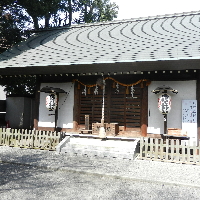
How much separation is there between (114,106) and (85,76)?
210cm

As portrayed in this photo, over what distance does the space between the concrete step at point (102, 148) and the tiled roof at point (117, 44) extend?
3338 mm

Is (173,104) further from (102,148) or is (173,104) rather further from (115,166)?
(115,166)

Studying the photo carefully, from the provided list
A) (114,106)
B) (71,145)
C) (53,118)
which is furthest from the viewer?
(53,118)

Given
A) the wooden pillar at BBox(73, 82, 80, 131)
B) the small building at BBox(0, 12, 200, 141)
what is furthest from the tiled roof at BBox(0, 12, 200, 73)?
the wooden pillar at BBox(73, 82, 80, 131)

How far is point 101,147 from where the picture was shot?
8.10 m

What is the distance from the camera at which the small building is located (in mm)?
8680

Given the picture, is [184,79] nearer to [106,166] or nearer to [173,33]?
[173,33]

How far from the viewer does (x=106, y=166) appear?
20.9 feet

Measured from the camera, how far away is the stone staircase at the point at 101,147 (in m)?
7.70

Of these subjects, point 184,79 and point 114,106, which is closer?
point 184,79

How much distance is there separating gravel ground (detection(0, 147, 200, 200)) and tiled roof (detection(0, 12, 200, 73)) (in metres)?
3.96

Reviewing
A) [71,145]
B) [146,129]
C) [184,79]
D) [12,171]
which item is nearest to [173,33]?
[184,79]

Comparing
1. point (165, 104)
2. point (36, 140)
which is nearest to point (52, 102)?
point (36, 140)

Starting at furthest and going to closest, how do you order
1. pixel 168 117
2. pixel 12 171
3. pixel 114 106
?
1. pixel 114 106
2. pixel 168 117
3. pixel 12 171
